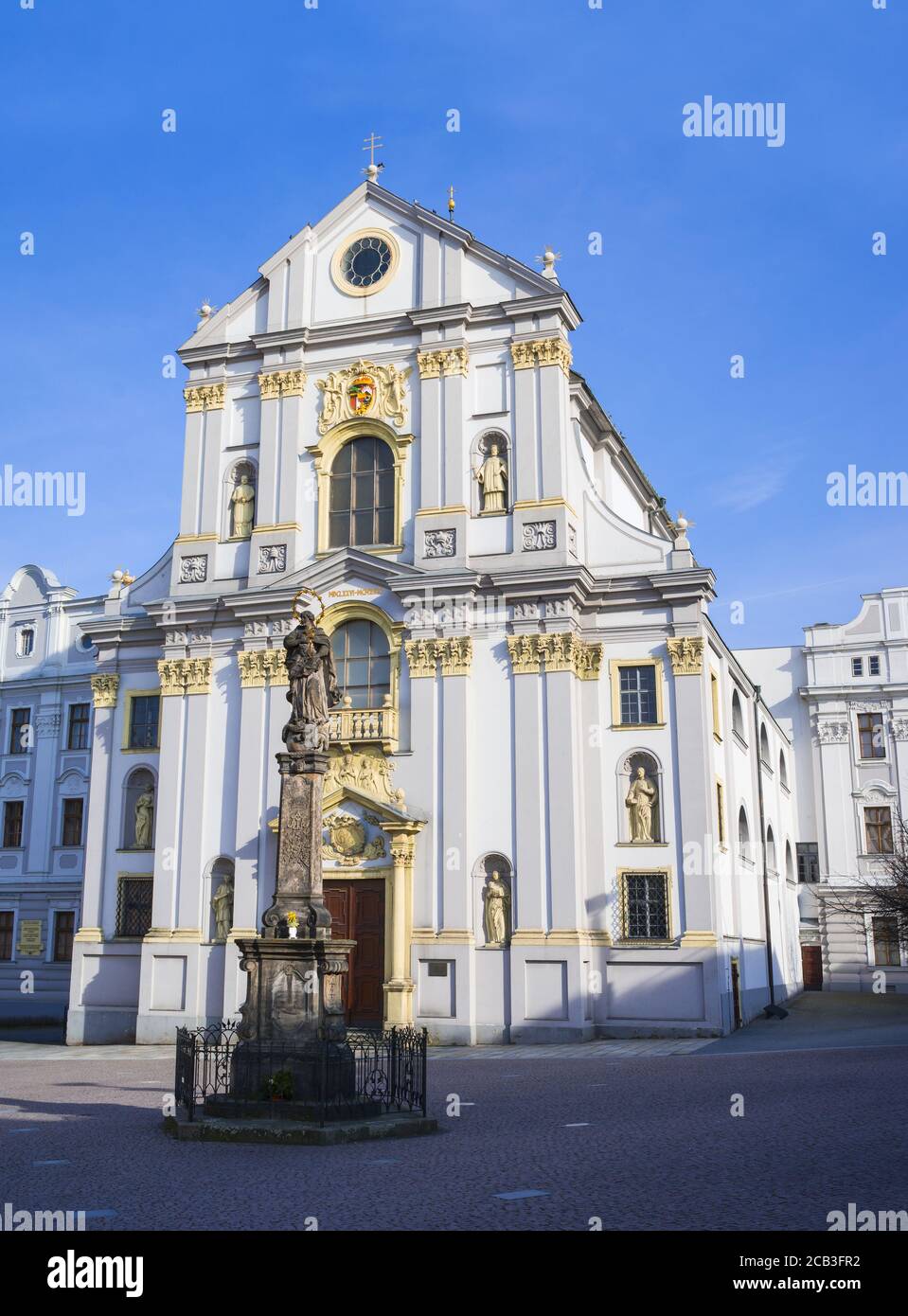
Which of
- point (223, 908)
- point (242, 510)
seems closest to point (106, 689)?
point (242, 510)

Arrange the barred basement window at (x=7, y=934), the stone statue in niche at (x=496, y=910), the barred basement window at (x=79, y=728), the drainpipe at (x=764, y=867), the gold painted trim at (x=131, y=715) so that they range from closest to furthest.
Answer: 1. the stone statue in niche at (x=496, y=910)
2. the gold painted trim at (x=131, y=715)
3. the drainpipe at (x=764, y=867)
4. the barred basement window at (x=7, y=934)
5. the barred basement window at (x=79, y=728)

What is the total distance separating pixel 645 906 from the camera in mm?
29141

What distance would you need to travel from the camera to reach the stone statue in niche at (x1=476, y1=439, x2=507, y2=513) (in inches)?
1245

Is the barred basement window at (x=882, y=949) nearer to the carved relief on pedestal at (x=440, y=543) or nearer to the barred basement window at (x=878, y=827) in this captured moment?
the barred basement window at (x=878, y=827)

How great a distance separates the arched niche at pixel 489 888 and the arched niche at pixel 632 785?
282 centimetres

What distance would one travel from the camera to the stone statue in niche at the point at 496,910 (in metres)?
29.0

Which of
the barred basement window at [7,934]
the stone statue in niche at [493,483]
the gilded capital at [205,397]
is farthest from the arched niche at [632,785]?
the barred basement window at [7,934]

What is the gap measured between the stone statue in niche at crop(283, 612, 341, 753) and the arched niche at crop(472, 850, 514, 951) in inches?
480

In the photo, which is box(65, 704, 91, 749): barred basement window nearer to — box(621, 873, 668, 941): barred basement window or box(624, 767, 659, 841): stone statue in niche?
box(624, 767, 659, 841): stone statue in niche

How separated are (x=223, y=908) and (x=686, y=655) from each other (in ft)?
42.5

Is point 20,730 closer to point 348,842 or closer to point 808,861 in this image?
point 348,842

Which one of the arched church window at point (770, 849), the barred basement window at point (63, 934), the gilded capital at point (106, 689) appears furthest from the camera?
the arched church window at point (770, 849)
